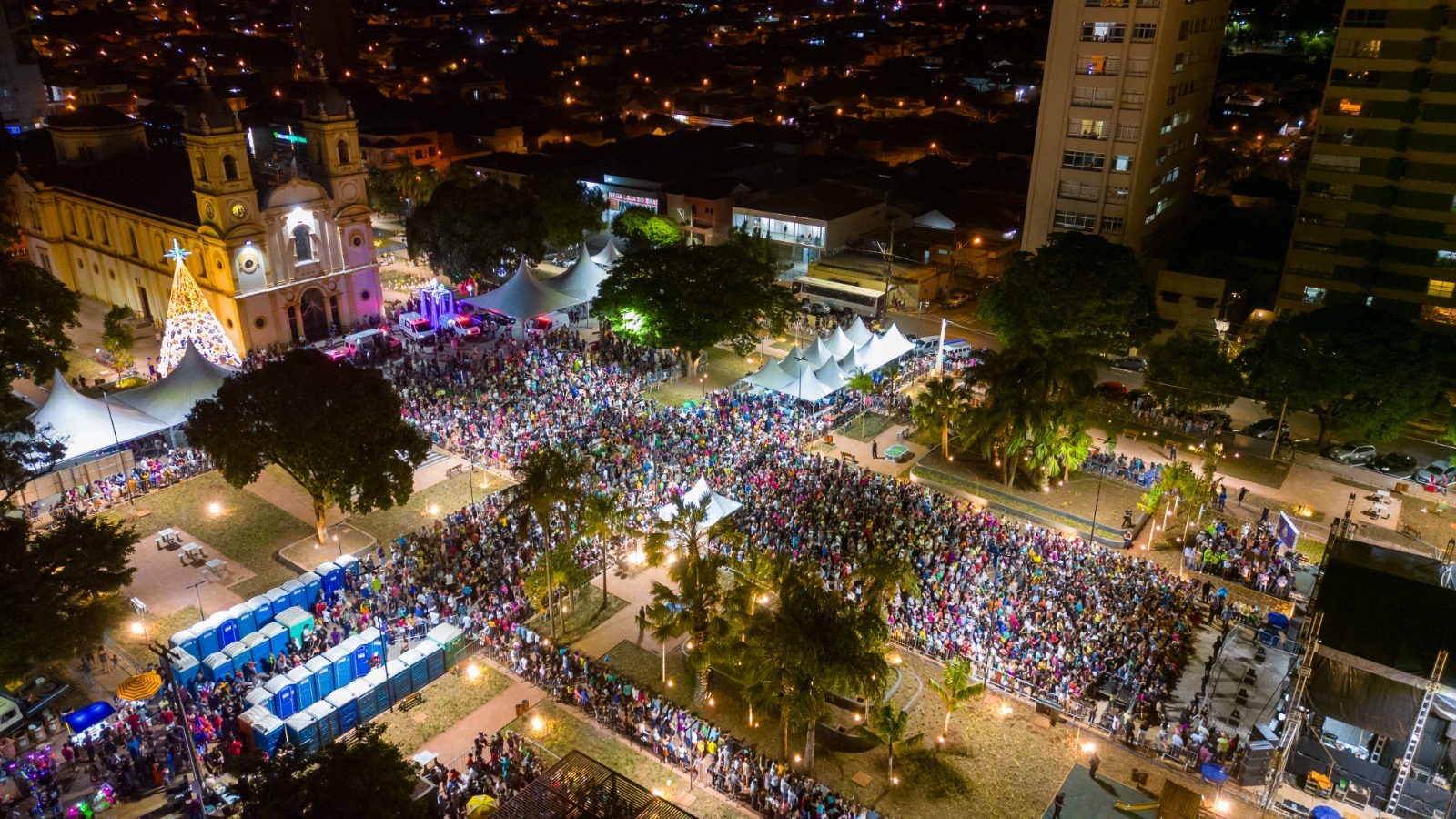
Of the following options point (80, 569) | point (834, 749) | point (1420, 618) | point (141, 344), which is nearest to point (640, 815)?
point (834, 749)

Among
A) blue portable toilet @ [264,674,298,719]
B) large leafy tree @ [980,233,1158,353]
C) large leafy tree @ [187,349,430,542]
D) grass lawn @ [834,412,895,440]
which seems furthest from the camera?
large leafy tree @ [980,233,1158,353]

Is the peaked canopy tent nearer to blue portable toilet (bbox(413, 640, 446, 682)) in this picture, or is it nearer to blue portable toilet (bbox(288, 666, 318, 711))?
blue portable toilet (bbox(413, 640, 446, 682))

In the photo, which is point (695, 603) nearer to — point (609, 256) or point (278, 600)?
point (278, 600)

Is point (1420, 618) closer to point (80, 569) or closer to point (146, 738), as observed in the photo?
point (146, 738)

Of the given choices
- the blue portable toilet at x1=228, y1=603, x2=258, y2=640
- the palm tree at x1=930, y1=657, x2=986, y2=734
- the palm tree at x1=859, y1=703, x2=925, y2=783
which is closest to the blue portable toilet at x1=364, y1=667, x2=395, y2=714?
the blue portable toilet at x1=228, y1=603, x2=258, y2=640

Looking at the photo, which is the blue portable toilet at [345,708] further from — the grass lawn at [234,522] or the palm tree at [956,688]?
the palm tree at [956,688]
